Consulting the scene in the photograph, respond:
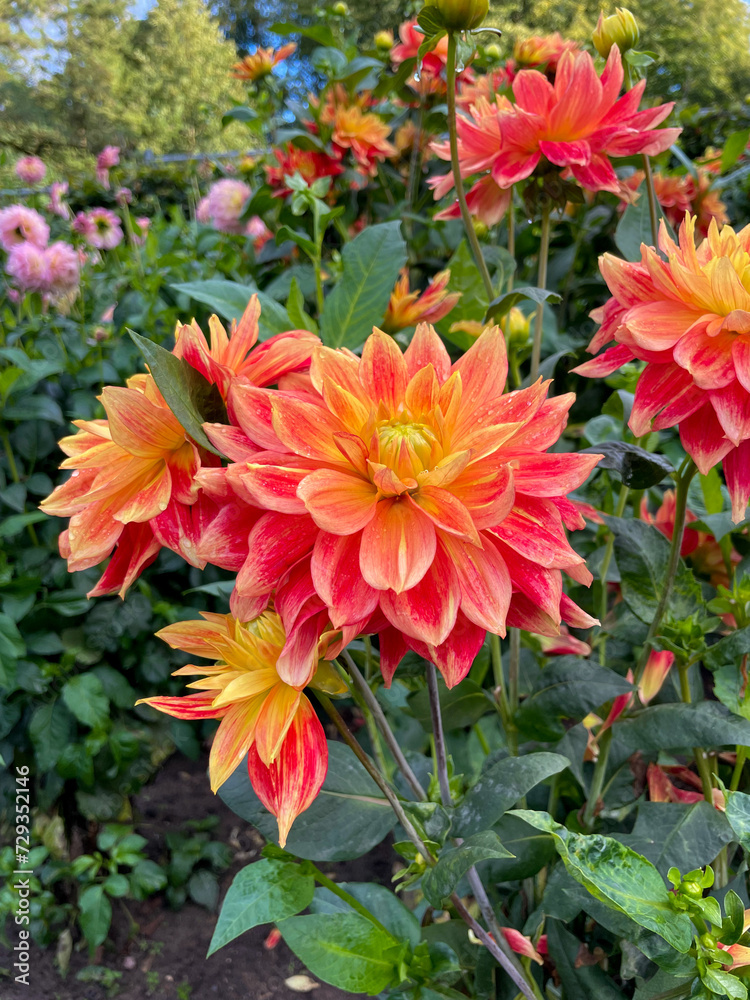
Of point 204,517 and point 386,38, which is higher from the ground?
point 386,38

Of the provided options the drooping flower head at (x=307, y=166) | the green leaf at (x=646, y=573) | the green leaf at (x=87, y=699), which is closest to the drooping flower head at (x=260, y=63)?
the drooping flower head at (x=307, y=166)

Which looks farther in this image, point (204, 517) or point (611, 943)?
point (611, 943)

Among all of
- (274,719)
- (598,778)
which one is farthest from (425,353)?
(598,778)

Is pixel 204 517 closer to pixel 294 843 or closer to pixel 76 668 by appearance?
pixel 294 843

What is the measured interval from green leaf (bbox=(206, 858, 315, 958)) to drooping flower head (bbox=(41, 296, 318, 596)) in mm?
246

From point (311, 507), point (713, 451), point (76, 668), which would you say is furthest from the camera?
point (76, 668)

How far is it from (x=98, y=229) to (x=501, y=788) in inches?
73.9

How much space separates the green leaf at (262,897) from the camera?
1.59 ft

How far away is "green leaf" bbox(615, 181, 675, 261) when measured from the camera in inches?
29.1

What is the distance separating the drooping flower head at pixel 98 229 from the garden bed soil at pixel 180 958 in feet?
4.58

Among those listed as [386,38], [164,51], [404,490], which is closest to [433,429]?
[404,490]

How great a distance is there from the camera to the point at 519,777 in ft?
1.54

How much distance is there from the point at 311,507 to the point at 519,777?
0.84 ft

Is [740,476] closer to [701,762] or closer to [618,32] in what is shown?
[701,762]
